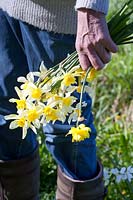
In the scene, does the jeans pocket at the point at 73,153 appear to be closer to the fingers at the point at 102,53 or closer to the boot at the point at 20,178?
the boot at the point at 20,178

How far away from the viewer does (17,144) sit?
7.59ft

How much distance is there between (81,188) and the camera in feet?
7.73

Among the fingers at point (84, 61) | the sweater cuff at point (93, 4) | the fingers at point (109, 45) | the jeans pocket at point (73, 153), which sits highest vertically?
the sweater cuff at point (93, 4)

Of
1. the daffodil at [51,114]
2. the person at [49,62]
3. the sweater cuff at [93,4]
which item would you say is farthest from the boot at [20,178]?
the sweater cuff at [93,4]

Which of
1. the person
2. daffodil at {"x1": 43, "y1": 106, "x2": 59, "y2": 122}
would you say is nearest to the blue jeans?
the person

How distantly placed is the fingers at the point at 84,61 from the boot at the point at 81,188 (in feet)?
2.10

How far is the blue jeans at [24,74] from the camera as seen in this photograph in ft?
6.72

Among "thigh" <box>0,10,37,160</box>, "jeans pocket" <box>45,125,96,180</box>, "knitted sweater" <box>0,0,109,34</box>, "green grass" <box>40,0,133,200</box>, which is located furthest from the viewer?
"green grass" <box>40,0,133,200</box>

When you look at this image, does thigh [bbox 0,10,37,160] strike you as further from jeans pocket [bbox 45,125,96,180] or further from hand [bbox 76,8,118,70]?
hand [bbox 76,8,118,70]

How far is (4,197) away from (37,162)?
0.59 ft

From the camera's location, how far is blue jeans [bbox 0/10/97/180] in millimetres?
2049

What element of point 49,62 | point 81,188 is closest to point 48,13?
point 49,62

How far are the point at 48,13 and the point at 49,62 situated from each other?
0.15m

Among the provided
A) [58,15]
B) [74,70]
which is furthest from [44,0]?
[74,70]
